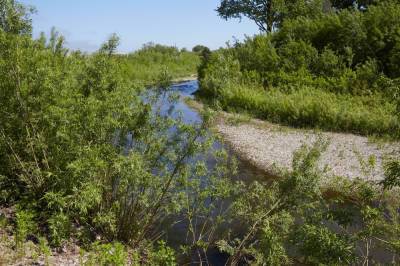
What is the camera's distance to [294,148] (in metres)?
17.2

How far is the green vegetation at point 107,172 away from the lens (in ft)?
22.2

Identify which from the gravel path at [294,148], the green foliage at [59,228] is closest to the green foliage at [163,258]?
the green foliage at [59,228]

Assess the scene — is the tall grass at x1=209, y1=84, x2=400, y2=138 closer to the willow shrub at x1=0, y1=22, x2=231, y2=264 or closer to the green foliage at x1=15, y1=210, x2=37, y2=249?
the willow shrub at x1=0, y1=22, x2=231, y2=264

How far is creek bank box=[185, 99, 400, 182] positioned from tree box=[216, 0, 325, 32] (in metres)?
23.1

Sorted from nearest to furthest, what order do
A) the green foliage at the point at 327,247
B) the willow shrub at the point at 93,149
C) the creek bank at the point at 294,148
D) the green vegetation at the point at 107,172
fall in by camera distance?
the green foliage at the point at 327,247 → the green vegetation at the point at 107,172 → the willow shrub at the point at 93,149 → the creek bank at the point at 294,148

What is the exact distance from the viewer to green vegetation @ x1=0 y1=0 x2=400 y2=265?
6.78 metres

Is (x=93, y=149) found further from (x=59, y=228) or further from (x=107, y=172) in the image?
(x=59, y=228)

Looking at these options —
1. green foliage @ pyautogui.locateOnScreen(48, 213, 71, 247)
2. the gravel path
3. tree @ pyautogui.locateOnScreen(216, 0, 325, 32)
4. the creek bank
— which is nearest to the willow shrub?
green foliage @ pyautogui.locateOnScreen(48, 213, 71, 247)

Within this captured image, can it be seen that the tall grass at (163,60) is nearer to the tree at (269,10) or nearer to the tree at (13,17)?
the tree at (269,10)

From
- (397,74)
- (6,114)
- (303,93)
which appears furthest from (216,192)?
(397,74)

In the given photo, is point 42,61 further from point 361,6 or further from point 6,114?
point 361,6

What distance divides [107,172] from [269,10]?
129 ft

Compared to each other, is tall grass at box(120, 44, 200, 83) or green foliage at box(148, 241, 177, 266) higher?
tall grass at box(120, 44, 200, 83)

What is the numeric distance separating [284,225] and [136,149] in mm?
2775
